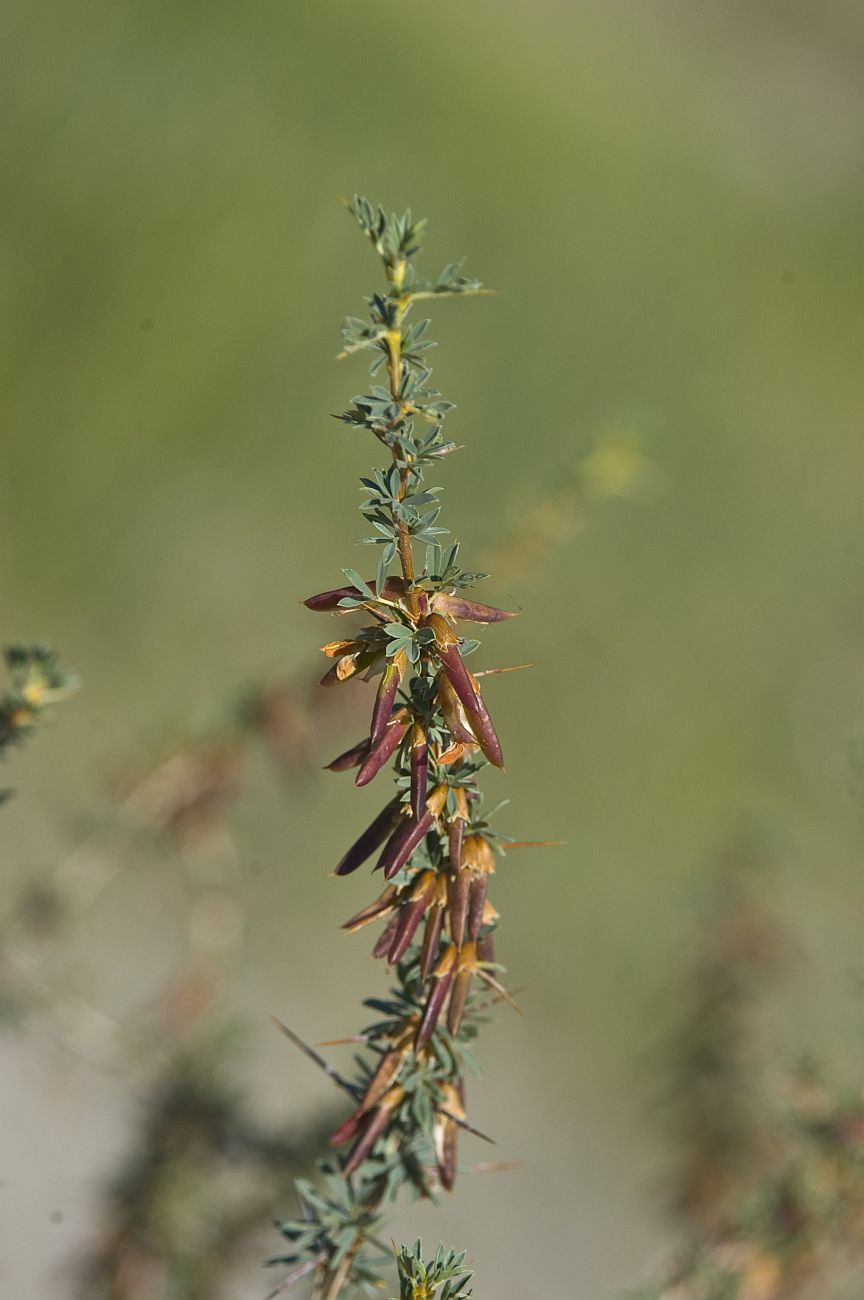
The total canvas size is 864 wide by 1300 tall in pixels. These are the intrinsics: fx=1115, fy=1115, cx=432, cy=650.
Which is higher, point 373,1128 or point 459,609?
point 459,609

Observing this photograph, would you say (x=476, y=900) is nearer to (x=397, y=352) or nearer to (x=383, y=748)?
(x=383, y=748)

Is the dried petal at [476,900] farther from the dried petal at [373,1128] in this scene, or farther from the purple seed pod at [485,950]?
the dried petal at [373,1128]

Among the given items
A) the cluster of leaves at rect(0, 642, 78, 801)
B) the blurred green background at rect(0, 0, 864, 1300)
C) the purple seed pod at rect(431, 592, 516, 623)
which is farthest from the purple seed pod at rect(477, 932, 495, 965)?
the blurred green background at rect(0, 0, 864, 1300)

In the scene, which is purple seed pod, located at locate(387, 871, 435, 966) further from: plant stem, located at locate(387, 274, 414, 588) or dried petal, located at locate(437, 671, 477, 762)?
plant stem, located at locate(387, 274, 414, 588)

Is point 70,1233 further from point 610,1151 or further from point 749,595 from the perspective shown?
point 749,595

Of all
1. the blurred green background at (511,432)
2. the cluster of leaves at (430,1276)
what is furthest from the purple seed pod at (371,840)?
the blurred green background at (511,432)

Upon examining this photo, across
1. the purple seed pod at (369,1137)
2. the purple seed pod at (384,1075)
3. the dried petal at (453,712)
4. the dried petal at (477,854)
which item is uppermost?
the dried petal at (453,712)

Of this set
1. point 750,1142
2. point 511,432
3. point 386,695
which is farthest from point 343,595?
point 511,432
